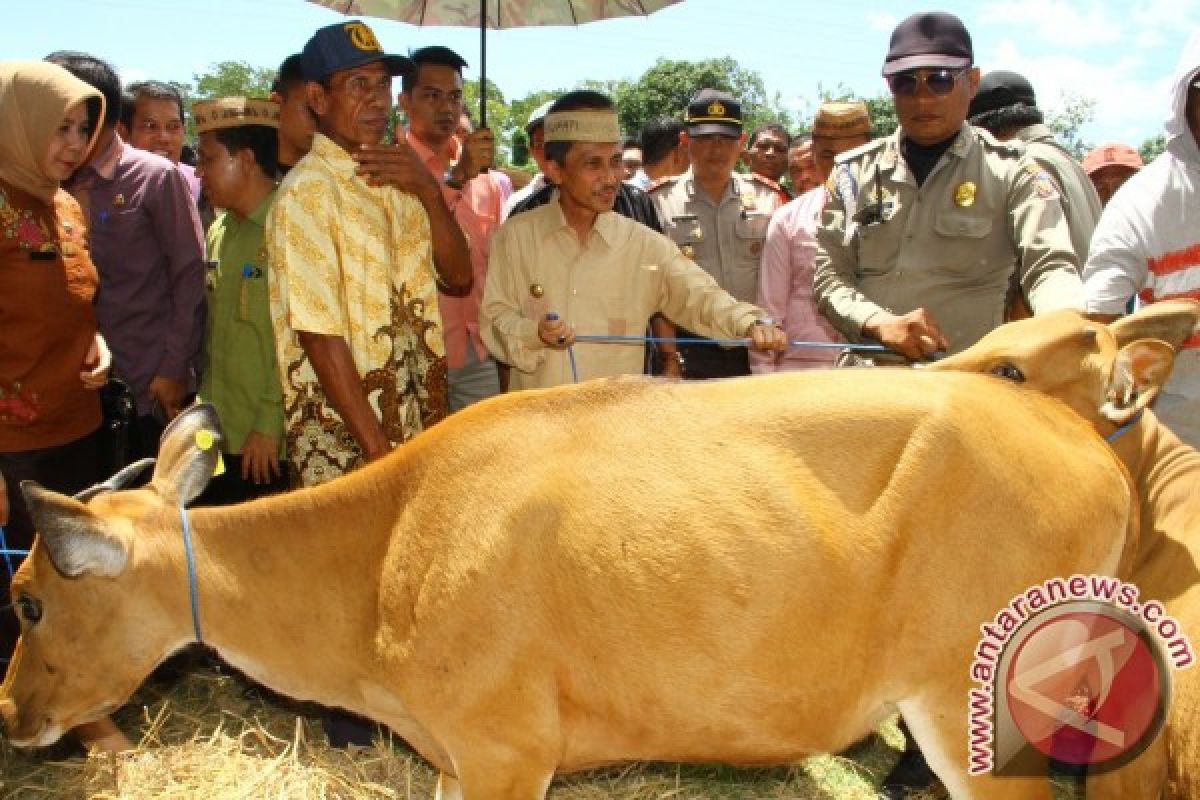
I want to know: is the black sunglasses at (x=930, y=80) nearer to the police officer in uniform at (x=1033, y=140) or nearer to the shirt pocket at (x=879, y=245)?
the shirt pocket at (x=879, y=245)

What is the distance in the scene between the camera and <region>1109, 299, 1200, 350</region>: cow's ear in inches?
145

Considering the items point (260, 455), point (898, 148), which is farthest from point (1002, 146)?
point (260, 455)

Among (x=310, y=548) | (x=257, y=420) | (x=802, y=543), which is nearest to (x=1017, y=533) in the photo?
(x=802, y=543)

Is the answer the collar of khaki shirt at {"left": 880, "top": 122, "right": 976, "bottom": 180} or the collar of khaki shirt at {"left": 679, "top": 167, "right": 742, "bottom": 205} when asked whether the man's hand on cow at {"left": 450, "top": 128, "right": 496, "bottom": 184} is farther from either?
the collar of khaki shirt at {"left": 880, "top": 122, "right": 976, "bottom": 180}

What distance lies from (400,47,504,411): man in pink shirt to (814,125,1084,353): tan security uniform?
2.10m

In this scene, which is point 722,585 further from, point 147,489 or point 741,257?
point 741,257

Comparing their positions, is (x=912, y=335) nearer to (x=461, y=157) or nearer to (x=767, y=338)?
(x=767, y=338)

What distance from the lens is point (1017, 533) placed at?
3145 millimetres

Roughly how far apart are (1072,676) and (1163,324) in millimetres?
1263

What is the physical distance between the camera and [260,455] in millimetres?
Result: 5004

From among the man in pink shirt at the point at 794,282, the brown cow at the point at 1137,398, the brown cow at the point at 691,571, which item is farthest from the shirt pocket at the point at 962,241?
the man in pink shirt at the point at 794,282

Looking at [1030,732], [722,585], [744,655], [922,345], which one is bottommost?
[1030,732]

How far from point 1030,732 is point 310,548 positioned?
7.68ft

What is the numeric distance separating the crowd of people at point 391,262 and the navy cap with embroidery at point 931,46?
0.03 feet
